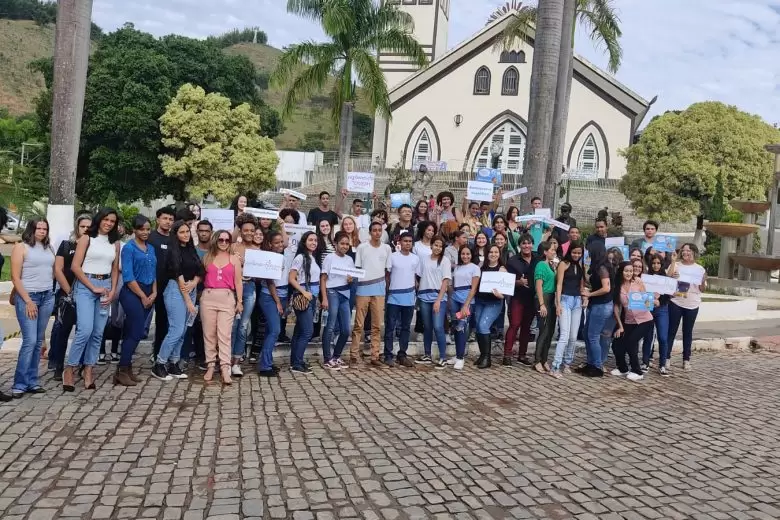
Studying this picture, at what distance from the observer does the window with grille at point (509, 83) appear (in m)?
43.2

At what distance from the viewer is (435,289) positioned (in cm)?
805

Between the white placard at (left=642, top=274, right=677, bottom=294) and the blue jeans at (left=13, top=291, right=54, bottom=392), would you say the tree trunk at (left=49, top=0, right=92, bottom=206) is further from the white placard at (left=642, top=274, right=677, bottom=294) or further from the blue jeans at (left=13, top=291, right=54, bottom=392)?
the white placard at (left=642, top=274, right=677, bottom=294)

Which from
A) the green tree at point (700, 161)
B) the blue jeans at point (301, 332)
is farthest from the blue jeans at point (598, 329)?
the green tree at point (700, 161)

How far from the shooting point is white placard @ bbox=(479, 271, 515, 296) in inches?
309

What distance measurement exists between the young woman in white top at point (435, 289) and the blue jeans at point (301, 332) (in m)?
1.42

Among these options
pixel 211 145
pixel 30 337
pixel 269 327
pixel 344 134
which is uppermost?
pixel 211 145

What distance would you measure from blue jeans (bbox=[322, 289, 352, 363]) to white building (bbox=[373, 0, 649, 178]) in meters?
34.9

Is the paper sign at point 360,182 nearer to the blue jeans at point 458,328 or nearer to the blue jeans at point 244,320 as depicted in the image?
the blue jeans at point 458,328

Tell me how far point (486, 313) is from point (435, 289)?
71cm

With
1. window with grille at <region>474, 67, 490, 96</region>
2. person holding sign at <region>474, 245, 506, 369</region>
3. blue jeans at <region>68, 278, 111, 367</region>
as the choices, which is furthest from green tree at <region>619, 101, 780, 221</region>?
blue jeans at <region>68, 278, 111, 367</region>

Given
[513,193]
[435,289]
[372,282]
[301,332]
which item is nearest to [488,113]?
[513,193]

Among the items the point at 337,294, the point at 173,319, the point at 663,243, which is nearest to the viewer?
the point at 173,319

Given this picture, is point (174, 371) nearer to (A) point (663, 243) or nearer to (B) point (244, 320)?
(B) point (244, 320)

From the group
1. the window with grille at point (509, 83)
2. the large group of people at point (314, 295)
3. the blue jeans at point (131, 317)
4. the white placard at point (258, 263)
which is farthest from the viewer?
the window with grille at point (509, 83)
